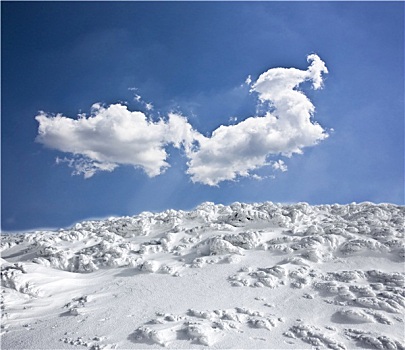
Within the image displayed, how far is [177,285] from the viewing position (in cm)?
1055

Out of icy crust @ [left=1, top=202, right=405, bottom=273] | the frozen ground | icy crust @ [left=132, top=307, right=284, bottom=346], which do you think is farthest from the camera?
icy crust @ [left=1, top=202, right=405, bottom=273]

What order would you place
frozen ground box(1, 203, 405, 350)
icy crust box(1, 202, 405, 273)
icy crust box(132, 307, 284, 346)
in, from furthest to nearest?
icy crust box(1, 202, 405, 273), frozen ground box(1, 203, 405, 350), icy crust box(132, 307, 284, 346)

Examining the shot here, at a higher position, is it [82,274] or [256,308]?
[82,274]

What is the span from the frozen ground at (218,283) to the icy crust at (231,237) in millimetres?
49

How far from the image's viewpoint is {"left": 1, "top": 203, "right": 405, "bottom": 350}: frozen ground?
26.3 feet

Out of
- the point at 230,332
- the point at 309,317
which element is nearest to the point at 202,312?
the point at 230,332

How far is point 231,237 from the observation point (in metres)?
13.2

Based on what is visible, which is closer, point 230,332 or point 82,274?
point 230,332

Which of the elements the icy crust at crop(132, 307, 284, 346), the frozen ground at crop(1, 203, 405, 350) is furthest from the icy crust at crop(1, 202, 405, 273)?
the icy crust at crop(132, 307, 284, 346)

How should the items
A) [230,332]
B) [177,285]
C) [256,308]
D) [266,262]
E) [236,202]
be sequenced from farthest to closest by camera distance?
[236,202] < [266,262] < [177,285] < [256,308] < [230,332]

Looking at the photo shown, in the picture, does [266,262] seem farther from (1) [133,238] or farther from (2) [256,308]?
(1) [133,238]

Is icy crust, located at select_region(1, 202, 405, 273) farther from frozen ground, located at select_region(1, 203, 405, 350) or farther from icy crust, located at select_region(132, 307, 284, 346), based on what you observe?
icy crust, located at select_region(132, 307, 284, 346)

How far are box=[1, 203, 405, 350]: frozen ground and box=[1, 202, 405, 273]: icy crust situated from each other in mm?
49

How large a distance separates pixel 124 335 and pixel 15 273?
196 inches
